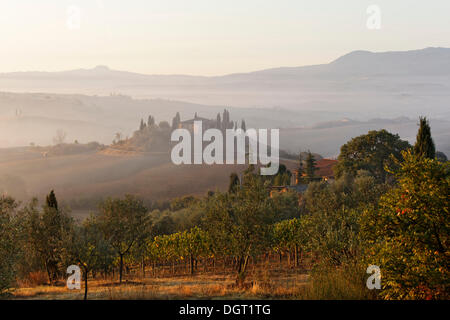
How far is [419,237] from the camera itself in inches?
584

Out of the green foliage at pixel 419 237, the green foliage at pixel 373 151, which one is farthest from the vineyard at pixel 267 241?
the green foliage at pixel 373 151

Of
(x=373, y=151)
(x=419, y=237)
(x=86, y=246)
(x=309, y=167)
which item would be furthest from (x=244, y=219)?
(x=309, y=167)

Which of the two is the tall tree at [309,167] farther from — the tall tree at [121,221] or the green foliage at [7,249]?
the green foliage at [7,249]

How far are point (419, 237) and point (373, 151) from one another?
89.5m

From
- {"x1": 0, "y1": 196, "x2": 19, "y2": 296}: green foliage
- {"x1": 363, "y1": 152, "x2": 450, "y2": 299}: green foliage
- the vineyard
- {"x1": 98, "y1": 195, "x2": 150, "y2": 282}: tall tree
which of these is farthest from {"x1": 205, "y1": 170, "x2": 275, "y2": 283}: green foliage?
{"x1": 363, "y1": 152, "x2": 450, "y2": 299}: green foliage

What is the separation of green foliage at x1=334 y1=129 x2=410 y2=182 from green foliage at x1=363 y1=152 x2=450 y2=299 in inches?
3283

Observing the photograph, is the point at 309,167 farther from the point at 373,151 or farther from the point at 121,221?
the point at 121,221

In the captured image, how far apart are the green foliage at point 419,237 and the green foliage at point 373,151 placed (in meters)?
83.4

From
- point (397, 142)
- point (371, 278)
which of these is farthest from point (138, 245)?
point (397, 142)

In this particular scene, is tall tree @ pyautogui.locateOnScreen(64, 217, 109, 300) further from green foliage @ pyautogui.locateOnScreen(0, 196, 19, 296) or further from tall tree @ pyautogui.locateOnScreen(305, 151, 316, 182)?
tall tree @ pyautogui.locateOnScreen(305, 151, 316, 182)

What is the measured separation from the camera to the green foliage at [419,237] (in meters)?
14.7

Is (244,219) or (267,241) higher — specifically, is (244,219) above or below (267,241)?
above
